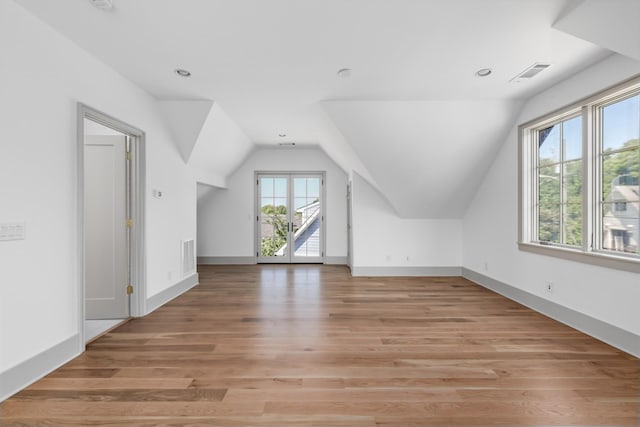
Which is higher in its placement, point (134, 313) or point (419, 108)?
point (419, 108)

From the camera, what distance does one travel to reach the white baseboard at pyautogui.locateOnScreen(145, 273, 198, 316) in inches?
151

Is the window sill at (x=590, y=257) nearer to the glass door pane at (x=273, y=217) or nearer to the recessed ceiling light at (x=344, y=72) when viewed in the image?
the recessed ceiling light at (x=344, y=72)

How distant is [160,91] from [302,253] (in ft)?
15.3

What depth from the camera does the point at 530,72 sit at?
10.4ft

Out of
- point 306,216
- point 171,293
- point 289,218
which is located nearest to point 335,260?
point 306,216

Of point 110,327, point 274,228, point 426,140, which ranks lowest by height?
point 110,327

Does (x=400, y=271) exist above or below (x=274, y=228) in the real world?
below

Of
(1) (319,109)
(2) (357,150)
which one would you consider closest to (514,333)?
(2) (357,150)

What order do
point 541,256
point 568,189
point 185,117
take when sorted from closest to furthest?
point 568,189
point 541,256
point 185,117

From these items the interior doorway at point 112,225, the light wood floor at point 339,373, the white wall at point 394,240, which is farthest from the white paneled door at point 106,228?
the white wall at point 394,240

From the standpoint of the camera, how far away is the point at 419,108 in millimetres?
4020

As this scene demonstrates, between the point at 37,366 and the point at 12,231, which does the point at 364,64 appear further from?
the point at 37,366

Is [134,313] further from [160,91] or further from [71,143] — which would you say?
[160,91]

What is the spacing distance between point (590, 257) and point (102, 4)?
15.3 ft
